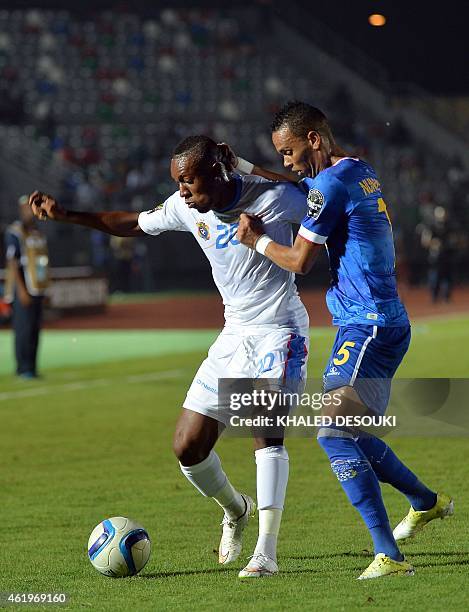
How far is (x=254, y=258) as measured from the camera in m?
5.93

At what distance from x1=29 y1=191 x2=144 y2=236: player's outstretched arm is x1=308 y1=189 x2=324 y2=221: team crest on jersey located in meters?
1.32

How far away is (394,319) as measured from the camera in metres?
5.54

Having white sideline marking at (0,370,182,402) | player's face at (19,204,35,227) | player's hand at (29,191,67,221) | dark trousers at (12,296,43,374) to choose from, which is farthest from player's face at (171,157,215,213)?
dark trousers at (12,296,43,374)

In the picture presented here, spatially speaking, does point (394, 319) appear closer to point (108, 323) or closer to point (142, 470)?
point (142, 470)

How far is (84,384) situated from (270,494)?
9475 millimetres

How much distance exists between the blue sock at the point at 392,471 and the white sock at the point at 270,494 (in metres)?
0.40

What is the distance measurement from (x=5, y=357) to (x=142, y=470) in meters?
9.72

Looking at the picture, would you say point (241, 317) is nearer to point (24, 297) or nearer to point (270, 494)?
point (270, 494)

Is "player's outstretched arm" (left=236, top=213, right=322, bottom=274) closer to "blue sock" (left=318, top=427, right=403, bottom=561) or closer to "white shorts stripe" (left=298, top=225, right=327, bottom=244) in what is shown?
"white shorts stripe" (left=298, top=225, right=327, bottom=244)

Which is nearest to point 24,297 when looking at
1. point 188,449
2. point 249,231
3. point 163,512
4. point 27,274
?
point 27,274

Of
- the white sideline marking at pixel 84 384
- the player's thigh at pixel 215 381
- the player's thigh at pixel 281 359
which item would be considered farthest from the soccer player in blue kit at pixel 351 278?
the white sideline marking at pixel 84 384

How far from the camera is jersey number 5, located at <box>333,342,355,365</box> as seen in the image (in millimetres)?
5469

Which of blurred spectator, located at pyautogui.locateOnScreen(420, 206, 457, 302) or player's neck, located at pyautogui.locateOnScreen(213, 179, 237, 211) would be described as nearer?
player's neck, located at pyautogui.locateOnScreen(213, 179, 237, 211)

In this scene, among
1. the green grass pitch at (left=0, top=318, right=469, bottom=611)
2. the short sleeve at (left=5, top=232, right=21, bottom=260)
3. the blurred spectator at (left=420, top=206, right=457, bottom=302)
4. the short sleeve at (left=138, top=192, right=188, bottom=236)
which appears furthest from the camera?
the blurred spectator at (left=420, top=206, right=457, bottom=302)
